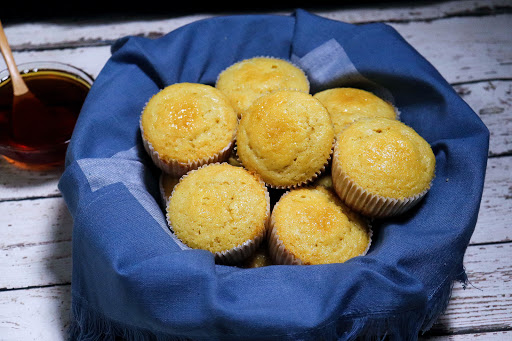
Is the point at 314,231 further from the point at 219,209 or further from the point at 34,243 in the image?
the point at 34,243

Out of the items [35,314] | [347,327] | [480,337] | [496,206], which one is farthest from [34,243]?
[496,206]

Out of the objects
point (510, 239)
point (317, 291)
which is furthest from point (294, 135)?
point (510, 239)

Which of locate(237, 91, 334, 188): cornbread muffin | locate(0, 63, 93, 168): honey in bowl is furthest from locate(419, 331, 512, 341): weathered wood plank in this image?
locate(0, 63, 93, 168): honey in bowl

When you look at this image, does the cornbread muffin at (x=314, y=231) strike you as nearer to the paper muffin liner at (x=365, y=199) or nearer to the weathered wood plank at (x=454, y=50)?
the paper muffin liner at (x=365, y=199)

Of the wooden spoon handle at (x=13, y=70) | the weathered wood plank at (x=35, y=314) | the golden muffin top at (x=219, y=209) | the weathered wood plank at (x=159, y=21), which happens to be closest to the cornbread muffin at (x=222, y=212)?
the golden muffin top at (x=219, y=209)

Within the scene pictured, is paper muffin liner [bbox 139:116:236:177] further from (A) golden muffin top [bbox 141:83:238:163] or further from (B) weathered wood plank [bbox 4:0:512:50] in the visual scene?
(B) weathered wood plank [bbox 4:0:512:50]

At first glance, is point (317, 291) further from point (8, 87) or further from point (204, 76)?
point (8, 87)

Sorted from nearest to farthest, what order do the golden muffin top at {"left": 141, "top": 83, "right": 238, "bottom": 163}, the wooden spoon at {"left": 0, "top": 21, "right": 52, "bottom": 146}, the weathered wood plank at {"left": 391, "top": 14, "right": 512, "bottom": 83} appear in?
Answer: the golden muffin top at {"left": 141, "top": 83, "right": 238, "bottom": 163} < the wooden spoon at {"left": 0, "top": 21, "right": 52, "bottom": 146} < the weathered wood plank at {"left": 391, "top": 14, "right": 512, "bottom": 83}
